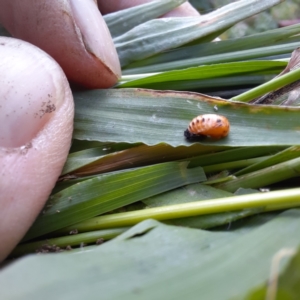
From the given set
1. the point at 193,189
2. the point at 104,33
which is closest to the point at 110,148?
the point at 193,189

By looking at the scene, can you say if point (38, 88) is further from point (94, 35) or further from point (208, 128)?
point (208, 128)

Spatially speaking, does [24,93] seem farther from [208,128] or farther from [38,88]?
[208,128]

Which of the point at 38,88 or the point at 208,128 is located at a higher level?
the point at 38,88

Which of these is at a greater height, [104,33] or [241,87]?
[104,33]

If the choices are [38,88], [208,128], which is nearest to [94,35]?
[38,88]

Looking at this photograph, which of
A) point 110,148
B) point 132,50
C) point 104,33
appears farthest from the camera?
point 132,50

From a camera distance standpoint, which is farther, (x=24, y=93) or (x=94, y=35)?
(x=94, y=35)

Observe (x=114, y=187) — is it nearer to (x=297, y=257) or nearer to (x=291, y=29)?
(x=297, y=257)

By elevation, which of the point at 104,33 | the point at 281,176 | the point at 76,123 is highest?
the point at 104,33
